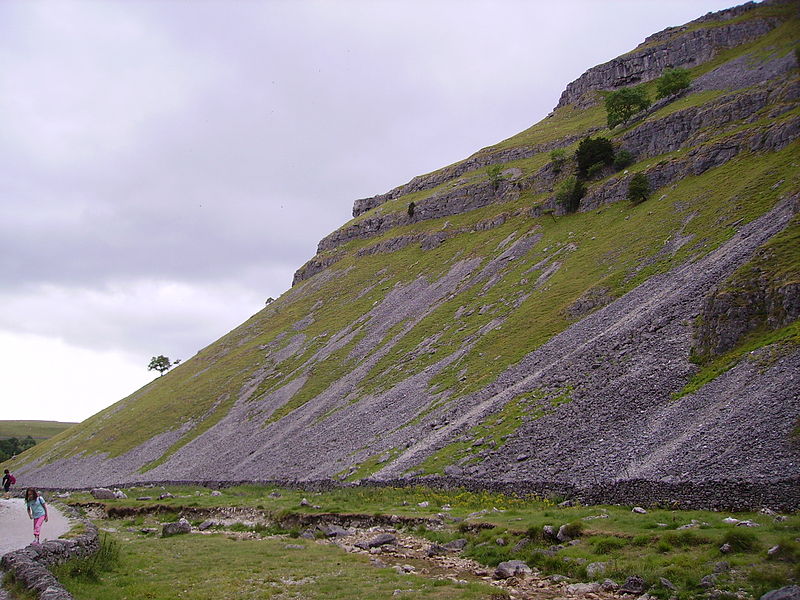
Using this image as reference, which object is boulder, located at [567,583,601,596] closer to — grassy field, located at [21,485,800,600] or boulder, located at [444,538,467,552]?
grassy field, located at [21,485,800,600]

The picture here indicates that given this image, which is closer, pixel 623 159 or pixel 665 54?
pixel 623 159

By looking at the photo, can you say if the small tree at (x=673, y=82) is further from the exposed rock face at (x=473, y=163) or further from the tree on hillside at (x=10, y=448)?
the tree on hillside at (x=10, y=448)

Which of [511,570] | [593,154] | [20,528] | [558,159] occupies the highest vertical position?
[558,159]

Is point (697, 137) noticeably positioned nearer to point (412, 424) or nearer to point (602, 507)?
point (412, 424)

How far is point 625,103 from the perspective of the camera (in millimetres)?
104938

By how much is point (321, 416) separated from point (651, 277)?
136ft

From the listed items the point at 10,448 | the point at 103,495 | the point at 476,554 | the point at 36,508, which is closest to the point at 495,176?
the point at 103,495

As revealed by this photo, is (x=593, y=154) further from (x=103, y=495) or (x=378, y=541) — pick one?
(x=103, y=495)

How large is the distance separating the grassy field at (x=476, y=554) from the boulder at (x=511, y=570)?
0.51 meters

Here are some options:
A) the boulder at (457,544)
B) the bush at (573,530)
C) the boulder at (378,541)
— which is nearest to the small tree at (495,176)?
the boulder at (378,541)

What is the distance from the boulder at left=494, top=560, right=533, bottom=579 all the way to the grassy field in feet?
1.69

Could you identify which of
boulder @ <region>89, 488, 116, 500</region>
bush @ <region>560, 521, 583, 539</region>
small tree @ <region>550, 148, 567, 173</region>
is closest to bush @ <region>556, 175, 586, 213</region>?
small tree @ <region>550, 148, 567, 173</region>

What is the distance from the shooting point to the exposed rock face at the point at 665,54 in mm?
124375

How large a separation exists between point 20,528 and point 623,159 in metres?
92.4
